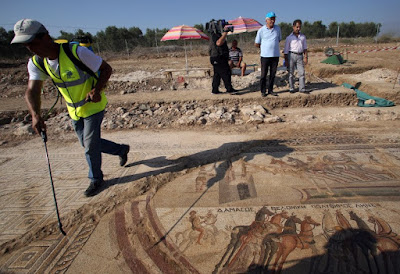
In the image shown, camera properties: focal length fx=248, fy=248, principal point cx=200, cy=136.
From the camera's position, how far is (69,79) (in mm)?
2529

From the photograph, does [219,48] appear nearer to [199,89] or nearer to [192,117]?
[192,117]

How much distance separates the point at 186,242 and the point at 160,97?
5.51m

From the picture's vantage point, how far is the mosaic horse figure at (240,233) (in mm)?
2021

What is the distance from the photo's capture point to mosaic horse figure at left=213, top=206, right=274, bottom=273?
2.02 m

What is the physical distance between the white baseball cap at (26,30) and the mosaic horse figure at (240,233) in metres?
2.48

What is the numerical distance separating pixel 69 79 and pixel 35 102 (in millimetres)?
Result: 431

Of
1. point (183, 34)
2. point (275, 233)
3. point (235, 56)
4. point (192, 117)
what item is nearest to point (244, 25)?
point (235, 56)

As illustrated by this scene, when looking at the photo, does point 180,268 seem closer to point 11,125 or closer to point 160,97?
point 160,97

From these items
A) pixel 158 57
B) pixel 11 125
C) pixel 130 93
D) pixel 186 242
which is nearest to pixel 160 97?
pixel 130 93

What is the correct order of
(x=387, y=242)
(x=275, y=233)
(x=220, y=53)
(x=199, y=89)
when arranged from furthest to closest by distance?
(x=199, y=89), (x=220, y=53), (x=275, y=233), (x=387, y=242)

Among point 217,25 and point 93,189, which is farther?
point 217,25

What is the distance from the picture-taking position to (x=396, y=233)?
2125mm

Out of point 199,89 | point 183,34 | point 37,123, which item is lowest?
point 199,89

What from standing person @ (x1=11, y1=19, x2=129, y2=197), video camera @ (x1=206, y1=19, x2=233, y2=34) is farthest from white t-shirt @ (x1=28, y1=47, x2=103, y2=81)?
video camera @ (x1=206, y1=19, x2=233, y2=34)
